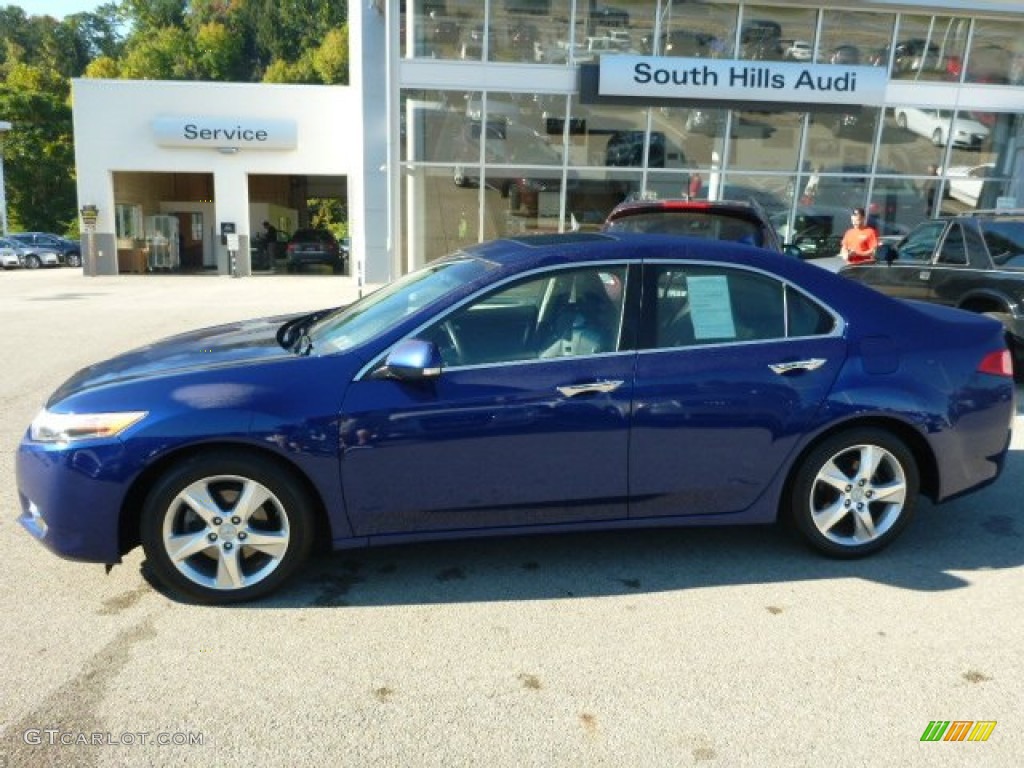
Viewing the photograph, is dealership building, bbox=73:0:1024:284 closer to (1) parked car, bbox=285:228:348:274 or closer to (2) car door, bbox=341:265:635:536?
(1) parked car, bbox=285:228:348:274

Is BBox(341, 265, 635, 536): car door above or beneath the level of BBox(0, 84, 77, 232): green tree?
beneath

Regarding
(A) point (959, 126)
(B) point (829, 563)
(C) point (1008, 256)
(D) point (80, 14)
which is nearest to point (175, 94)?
(A) point (959, 126)

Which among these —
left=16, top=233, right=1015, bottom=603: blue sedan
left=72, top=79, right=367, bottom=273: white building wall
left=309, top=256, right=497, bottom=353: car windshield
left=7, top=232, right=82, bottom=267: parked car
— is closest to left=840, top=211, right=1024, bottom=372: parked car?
left=16, top=233, right=1015, bottom=603: blue sedan

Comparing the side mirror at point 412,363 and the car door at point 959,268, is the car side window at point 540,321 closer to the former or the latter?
the side mirror at point 412,363

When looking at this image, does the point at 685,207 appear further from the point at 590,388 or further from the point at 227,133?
the point at 227,133

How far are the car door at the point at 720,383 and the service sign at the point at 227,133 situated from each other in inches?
945

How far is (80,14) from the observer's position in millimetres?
114125

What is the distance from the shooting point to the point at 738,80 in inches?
651

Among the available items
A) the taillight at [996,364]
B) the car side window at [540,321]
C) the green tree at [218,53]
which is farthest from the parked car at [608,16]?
the green tree at [218,53]

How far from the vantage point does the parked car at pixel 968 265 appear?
23.6 ft

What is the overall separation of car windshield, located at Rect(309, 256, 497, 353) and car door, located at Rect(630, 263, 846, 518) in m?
0.91

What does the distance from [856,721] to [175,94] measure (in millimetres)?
26934

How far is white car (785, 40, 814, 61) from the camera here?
56.4 feet

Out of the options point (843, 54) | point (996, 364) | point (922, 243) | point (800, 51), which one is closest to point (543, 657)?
point (996, 364)
